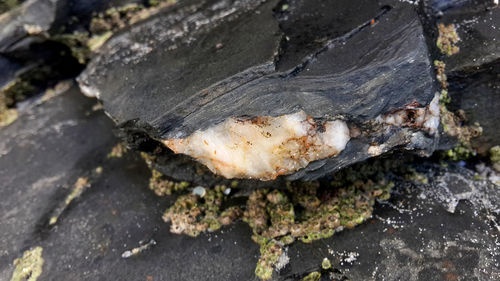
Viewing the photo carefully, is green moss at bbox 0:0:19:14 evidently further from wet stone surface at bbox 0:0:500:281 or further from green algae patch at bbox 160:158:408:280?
green algae patch at bbox 160:158:408:280

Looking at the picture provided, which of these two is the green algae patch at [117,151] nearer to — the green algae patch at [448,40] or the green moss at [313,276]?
the green moss at [313,276]

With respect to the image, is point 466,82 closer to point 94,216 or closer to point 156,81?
point 156,81

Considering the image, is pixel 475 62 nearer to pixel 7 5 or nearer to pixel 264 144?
pixel 264 144

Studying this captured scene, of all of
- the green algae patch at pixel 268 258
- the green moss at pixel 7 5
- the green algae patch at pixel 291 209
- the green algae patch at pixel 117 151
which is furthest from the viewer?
the green moss at pixel 7 5

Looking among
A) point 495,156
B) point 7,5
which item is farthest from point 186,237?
point 7,5

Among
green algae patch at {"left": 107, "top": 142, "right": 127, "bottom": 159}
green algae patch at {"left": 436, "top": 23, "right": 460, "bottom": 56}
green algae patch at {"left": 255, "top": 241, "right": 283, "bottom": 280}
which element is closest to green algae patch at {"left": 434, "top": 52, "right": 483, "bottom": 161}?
green algae patch at {"left": 436, "top": 23, "right": 460, "bottom": 56}

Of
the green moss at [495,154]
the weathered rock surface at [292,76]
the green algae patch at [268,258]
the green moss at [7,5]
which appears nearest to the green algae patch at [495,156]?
the green moss at [495,154]

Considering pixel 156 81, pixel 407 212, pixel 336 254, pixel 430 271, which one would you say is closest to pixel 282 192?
pixel 336 254

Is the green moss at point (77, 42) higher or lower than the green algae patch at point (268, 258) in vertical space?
higher
